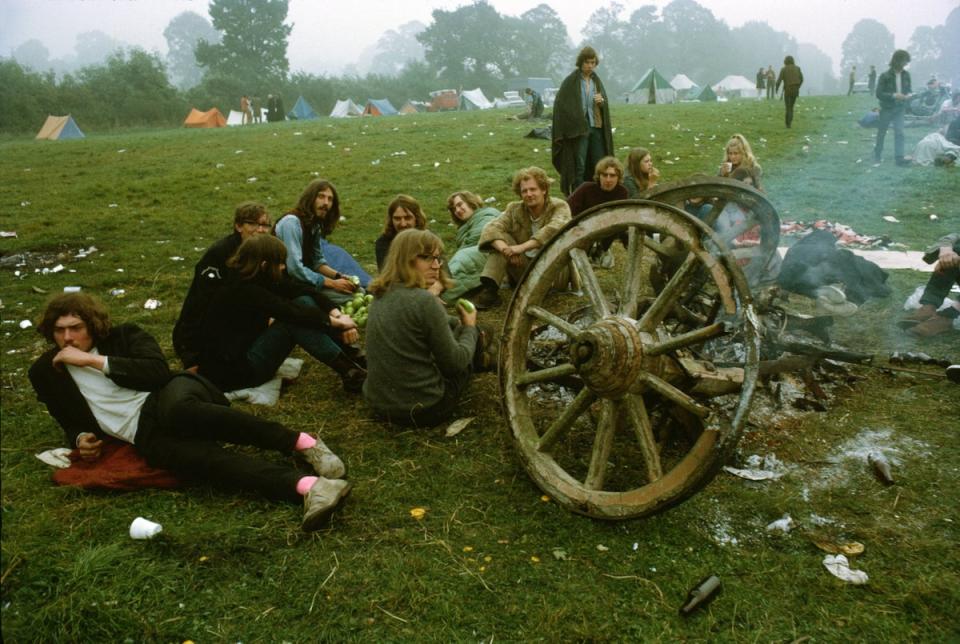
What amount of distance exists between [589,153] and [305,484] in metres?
6.27

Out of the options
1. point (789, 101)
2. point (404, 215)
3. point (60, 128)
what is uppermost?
point (60, 128)

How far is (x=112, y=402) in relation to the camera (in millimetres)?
3262

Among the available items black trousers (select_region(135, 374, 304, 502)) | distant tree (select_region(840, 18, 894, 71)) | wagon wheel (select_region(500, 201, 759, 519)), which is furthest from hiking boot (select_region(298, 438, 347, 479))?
distant tree (select_region(840, 18, 894, 71))

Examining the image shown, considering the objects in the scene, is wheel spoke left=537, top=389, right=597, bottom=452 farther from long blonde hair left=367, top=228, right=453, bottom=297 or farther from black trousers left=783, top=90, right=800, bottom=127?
black trousers left=783, top=90, right=800, bottom=127

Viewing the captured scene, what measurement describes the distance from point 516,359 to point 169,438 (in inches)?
73.2

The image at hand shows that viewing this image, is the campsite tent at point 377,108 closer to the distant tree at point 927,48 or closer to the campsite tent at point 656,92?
the campsite tent at point 656,92

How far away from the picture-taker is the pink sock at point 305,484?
3.12 metres

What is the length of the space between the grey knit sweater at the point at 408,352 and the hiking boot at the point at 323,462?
2.00ft

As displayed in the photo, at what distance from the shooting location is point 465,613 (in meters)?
2.48

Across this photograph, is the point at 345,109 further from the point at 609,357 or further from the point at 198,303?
the point at 609,357

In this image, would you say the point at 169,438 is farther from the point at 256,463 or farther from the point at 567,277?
the point at 567,277

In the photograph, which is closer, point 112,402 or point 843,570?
point 843,570

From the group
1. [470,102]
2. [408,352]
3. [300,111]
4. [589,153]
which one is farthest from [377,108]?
[408,352]

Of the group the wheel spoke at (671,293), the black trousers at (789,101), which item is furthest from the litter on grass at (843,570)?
the black trousers at (789,101)
